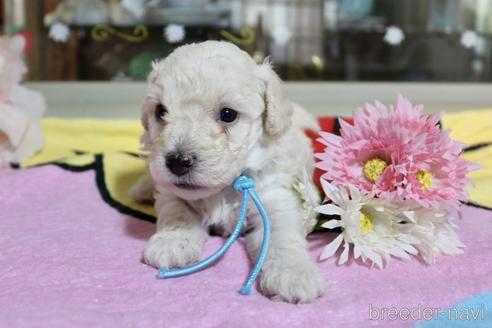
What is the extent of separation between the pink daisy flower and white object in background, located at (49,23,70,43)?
2069 millimetres

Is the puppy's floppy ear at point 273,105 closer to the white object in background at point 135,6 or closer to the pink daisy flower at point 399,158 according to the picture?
the pink daisy flower at point 399,158

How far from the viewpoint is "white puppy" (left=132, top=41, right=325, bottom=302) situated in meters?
1.37

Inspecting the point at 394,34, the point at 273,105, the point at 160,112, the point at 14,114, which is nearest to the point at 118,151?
the point at 14,114

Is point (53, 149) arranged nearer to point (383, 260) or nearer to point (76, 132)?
point (76, 132)

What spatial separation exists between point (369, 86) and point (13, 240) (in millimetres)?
2229

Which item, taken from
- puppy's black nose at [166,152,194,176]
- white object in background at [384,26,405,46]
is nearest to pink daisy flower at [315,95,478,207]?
puppy's black nose at [166,152,194,176]

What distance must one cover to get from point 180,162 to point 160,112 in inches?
9.5

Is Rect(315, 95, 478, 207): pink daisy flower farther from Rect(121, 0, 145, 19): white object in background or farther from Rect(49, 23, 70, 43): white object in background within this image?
Rect(49, 23, 70, 43): white object in background

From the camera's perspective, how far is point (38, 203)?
1934 mm

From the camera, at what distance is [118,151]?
2578 millimetres

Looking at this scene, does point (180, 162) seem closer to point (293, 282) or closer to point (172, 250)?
point (172, 250)

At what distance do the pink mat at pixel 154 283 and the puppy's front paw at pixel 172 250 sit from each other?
4cm

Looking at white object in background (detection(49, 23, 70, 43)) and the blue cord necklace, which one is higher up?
white object in background (detection(49, 23, 70, 43))

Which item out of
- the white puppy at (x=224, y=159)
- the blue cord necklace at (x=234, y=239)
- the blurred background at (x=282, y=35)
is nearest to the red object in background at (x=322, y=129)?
the white puppy at (x=224, y=159)
